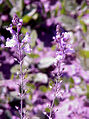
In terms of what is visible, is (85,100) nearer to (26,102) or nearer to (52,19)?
(26,102)

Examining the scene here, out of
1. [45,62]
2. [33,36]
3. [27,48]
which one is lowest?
[45,62]

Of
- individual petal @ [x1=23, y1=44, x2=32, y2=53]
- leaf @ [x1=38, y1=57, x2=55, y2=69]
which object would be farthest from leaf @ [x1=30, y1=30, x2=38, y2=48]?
individual petal @ [x1=23, y1=44, x2=32, y2=53]

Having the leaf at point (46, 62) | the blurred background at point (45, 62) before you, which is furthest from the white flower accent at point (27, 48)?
the leaf at point (46, 62)

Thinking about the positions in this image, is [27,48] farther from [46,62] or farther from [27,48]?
[46,62]

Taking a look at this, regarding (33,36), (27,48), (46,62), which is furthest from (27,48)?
(33,36)

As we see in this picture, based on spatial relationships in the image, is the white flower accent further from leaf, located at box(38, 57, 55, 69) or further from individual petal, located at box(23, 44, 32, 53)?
leaf, located at box(38, 57, 55, 69)

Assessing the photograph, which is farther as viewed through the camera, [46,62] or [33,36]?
[33,36]

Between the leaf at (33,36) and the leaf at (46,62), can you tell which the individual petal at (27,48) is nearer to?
the leaf at (46,62)

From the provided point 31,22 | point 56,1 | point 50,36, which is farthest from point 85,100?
point 56,1
